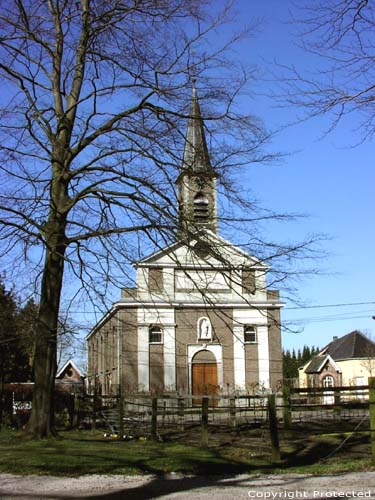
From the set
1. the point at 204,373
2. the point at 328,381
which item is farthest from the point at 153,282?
the point at 328,381

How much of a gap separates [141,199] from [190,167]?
1265 millimetres

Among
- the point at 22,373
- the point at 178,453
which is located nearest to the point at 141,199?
the point at 178,453

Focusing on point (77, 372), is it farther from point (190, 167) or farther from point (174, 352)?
point (190, 167)

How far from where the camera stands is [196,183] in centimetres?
1353

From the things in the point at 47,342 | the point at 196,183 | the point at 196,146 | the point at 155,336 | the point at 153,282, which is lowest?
the point at 47,342

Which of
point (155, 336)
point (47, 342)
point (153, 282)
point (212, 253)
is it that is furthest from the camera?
point (155, 336)

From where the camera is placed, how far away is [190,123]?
14.5 meters

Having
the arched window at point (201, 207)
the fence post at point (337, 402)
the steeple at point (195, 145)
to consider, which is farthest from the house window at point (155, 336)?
the steeple at point (195, 145)

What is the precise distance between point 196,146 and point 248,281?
335 centimetres

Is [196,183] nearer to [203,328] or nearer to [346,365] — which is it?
[203,328]

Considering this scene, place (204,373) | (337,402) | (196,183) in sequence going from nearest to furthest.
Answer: (196,183)
(337,402)
(204,373)

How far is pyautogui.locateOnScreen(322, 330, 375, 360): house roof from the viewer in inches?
2507

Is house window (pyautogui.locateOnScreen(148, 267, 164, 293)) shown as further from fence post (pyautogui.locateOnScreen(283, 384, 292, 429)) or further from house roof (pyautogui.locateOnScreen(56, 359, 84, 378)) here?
house roof (pyautogui.locateOnScreen(56, 359, 84, 378))

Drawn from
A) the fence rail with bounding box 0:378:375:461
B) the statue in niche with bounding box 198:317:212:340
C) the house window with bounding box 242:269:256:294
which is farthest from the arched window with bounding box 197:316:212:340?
the house window with bounding box 242:269:256:294
